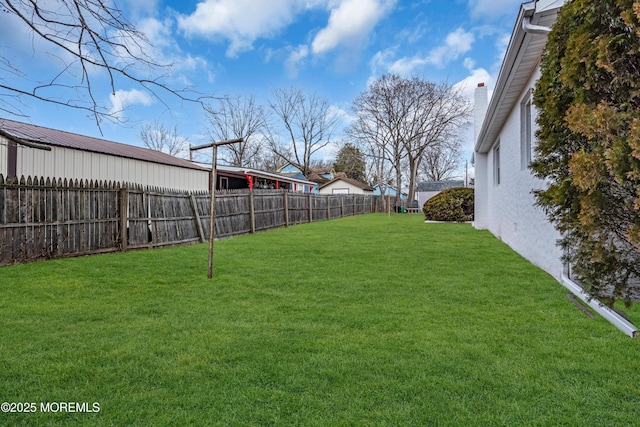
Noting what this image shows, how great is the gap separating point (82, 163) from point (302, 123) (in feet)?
88.7

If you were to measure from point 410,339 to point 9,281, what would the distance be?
5.35 metres

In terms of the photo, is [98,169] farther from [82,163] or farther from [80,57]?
[80,57]

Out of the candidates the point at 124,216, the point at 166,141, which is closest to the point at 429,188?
the point at 166,141

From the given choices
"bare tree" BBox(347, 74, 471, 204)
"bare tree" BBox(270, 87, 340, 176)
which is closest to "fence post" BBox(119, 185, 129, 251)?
"bare tree" BBox(347, 74, 471, 204)

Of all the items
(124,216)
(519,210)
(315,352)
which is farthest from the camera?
(124,216)

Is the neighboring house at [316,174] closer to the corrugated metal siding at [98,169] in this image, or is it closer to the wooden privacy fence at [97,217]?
the corrugated metal siding at [98,169]

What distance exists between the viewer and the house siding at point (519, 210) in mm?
5297

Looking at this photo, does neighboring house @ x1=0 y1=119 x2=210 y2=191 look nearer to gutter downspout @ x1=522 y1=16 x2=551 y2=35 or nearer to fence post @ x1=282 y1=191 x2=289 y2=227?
fence post @ x1=282 y1=191 x2=289 y2=227

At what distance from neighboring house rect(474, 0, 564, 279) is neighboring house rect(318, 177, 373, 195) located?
29.9 m

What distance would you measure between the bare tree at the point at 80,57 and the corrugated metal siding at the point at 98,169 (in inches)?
295

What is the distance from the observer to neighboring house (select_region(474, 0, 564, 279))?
421 cm

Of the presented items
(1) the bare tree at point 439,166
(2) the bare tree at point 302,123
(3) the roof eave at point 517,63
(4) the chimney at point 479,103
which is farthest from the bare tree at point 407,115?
(3) the roof eave at point 517,63

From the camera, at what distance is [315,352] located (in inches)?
108

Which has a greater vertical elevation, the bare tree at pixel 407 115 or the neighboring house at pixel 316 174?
the bare tree at pixel 407 115
